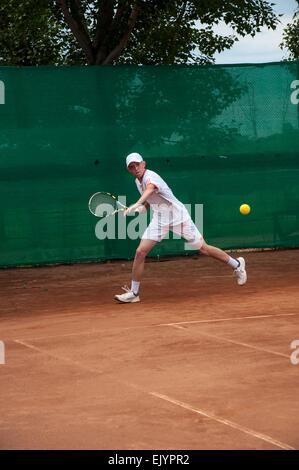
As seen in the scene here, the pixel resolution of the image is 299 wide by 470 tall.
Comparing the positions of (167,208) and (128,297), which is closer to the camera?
(128,297)

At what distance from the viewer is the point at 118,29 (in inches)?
615

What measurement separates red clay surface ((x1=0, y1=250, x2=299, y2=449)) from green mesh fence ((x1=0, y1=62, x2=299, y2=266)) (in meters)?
1.19

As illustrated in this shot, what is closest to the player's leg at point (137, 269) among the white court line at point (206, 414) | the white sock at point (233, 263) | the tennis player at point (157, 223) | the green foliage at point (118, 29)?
the tennis player at point (157, 223)

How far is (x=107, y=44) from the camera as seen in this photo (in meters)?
15.6

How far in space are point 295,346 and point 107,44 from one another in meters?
11.3

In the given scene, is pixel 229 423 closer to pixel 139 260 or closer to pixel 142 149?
pixel 139 260

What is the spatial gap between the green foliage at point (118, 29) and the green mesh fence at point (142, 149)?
4682 mm

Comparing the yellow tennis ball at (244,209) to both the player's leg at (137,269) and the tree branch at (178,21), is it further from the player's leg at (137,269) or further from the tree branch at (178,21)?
the tree branch at (178,21)

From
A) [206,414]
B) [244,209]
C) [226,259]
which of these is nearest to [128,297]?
[226,259]

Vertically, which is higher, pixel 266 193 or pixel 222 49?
pixel 222 49

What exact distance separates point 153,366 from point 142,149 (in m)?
5.29

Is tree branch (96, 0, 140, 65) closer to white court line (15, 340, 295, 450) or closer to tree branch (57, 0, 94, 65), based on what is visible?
tree branch (57, 0, 94, 65)
